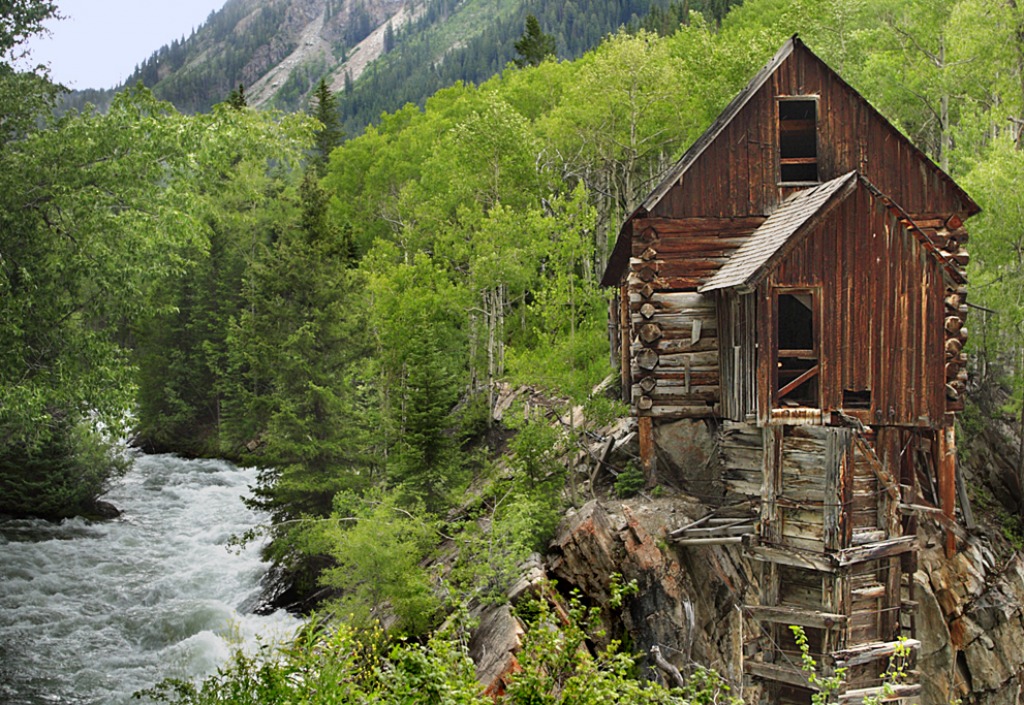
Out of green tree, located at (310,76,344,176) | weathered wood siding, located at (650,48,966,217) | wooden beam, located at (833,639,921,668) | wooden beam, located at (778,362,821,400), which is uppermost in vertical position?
green tree, located at (310,76,344,176)

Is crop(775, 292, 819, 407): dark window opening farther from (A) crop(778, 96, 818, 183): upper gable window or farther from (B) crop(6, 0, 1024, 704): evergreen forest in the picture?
(B) crop(6, 0, 1024, 704): evergreen forest

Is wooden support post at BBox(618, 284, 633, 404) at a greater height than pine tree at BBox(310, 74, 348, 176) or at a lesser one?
lesser

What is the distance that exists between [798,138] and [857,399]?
692 cm

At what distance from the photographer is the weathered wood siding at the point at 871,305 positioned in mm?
16125

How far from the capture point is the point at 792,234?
15734 mm

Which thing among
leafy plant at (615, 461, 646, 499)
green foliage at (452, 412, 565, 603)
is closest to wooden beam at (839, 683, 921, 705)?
leafy plant at (615, 461, 646, 499)

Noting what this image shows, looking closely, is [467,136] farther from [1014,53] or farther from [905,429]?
[905,429]

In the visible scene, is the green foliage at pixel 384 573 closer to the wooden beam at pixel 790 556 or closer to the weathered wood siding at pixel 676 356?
the weathered wood siding at pixel 676 356

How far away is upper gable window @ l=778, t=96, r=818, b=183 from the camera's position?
18.5 metres

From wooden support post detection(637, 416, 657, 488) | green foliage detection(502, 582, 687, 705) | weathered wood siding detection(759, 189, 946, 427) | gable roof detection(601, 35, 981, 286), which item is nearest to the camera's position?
green foliage detection(502, 582, 687, 705)

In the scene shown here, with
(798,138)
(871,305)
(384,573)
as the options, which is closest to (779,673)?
(871,305)

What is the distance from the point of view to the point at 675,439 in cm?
1922

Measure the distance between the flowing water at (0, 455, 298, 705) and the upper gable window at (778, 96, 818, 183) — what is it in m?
14.1

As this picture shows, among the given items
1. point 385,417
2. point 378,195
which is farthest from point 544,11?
point 385,417
